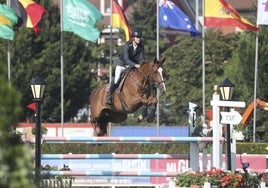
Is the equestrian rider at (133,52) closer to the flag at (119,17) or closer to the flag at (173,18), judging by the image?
the flag at (119,17)

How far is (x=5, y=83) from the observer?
377cm

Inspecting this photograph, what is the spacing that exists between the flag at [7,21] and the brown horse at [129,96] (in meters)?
15.2

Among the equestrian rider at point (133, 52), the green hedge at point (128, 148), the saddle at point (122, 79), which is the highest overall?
the equestrian rider at point (133, 52)

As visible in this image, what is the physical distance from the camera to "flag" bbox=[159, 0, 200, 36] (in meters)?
33.7

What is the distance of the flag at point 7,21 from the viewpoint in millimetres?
32312

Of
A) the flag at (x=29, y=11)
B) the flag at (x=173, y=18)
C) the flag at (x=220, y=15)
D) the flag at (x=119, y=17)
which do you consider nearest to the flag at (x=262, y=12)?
the flag at (x=220, y=15)

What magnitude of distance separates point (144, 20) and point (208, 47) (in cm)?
1440

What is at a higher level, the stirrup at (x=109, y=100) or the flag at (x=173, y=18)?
the flag at (x=173, y=18)

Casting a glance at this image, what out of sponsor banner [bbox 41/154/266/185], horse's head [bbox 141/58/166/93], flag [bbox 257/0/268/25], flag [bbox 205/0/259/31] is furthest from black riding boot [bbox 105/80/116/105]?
flag [bbox 257/0/268/25]

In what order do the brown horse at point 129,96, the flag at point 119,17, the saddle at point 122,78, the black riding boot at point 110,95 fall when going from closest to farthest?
the brown horse at point 129,96
the saddle at point 122,78
the black riding boot at point 110,95
the flag at point 119,17

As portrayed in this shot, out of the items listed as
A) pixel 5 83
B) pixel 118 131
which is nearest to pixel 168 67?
pixel 118 131

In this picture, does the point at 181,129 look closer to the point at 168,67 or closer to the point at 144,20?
the point at 168,67

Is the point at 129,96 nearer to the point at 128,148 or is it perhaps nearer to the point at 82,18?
the point at 128,148

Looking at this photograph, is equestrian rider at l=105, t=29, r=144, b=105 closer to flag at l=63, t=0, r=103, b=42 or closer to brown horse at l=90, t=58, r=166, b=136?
brown horse at l=90, t=58, r=166, b=136
